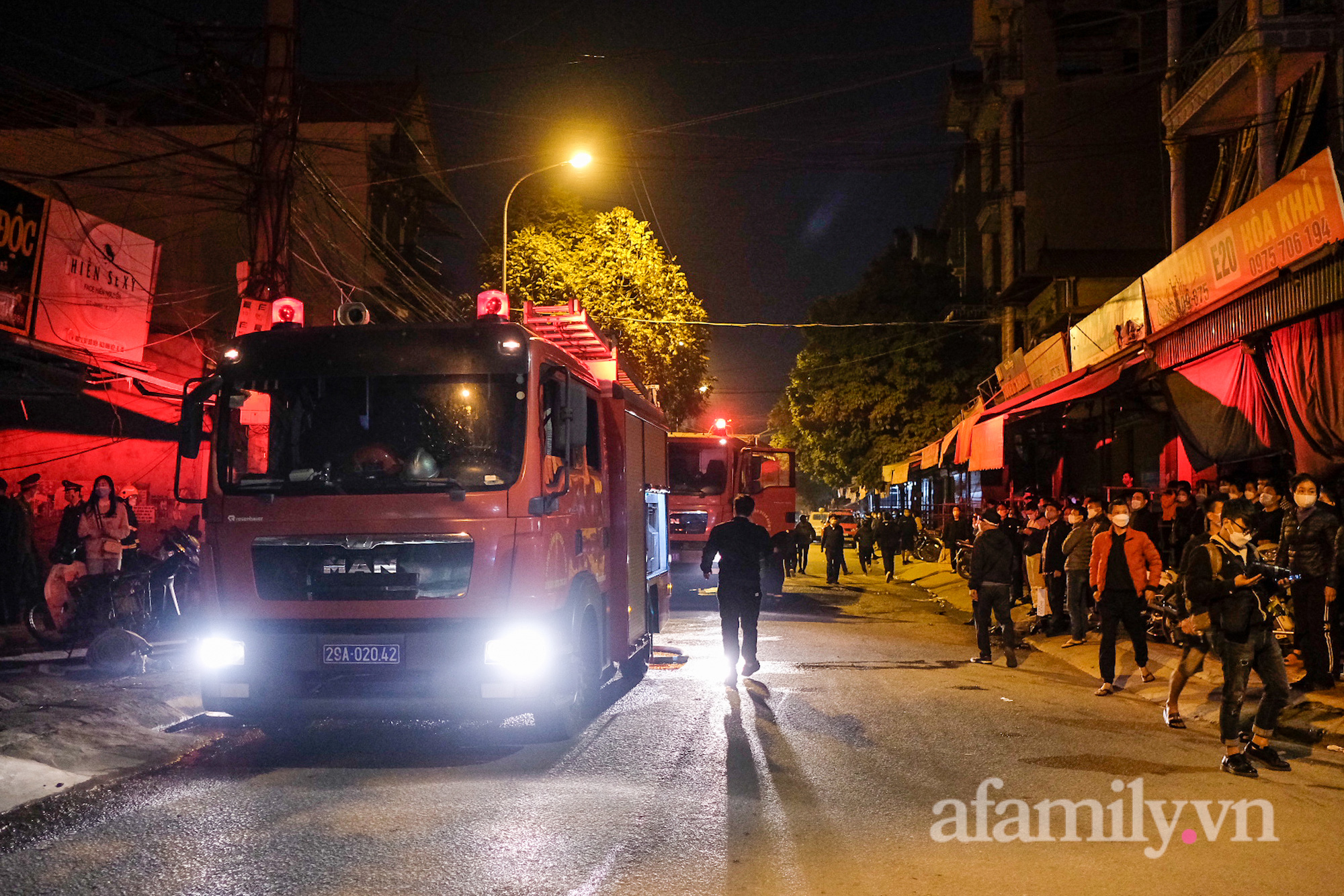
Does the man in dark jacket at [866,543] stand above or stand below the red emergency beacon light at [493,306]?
below

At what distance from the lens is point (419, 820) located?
5883 millimetres

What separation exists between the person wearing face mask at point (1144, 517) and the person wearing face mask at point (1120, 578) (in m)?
2.61

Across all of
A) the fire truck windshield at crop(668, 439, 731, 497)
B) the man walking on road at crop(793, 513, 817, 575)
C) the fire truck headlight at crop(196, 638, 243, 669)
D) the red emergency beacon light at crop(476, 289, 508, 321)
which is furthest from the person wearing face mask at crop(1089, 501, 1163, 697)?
the man walking on road at crop(793, 513, 817, 575)

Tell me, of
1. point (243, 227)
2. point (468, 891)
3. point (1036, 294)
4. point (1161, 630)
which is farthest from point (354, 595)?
point (1036, 294)

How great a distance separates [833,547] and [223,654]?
20911 mm

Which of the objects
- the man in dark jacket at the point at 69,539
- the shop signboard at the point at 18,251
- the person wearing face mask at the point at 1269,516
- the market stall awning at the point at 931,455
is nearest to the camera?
the person wearing face mask at the point at 1269,516

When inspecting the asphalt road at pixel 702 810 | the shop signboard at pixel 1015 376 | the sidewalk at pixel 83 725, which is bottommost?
the asphalt road at pixel 702 810

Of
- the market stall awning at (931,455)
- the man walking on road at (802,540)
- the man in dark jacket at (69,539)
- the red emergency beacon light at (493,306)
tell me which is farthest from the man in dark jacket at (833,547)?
the red emergency beacon light at (493,306)

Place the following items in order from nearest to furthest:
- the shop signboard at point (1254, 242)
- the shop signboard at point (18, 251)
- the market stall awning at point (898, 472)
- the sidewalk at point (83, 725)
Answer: the sidewalk at point (83, 725)
the shop signboard at point (1254, 242)
the shop signboard at point (18, 251)
the market stall awning at point (898, 472)

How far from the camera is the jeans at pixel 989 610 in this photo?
40.6 ft

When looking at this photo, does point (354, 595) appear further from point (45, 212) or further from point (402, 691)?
point (45, 212)

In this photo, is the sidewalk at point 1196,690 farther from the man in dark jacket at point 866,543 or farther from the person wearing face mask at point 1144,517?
the man in dark jacket at point 866,543

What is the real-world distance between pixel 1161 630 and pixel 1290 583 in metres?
3.98

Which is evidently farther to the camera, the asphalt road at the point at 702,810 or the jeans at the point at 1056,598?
the jeans at the point at 1056,598
